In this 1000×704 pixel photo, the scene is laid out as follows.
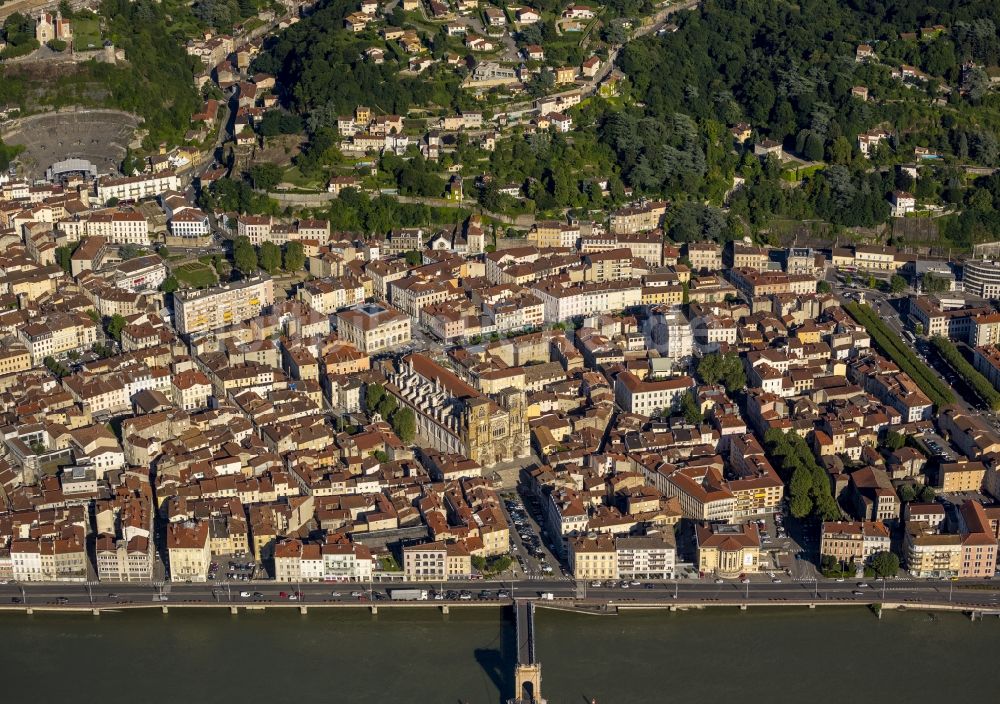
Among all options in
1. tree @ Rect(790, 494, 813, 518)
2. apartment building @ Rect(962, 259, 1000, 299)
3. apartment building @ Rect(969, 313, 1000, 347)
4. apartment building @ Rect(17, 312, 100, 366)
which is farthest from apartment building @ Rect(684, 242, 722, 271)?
apartment building @ Rect(17, 312, 100, 366)

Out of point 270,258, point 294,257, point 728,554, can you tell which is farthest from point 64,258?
point 728,554

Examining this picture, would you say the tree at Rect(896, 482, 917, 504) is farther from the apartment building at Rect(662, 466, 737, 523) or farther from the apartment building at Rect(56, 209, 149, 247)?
the apartment building at Rect(56, 209, 149, 247)

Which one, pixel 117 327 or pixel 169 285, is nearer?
pixel 117 327

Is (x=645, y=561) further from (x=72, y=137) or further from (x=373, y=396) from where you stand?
(x=72, y=137)

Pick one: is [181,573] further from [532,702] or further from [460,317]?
[460,317]

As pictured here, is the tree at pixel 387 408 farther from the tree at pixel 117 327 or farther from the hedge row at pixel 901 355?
the hedge row at pixel 901 355

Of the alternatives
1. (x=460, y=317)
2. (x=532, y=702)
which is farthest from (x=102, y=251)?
(x=532, y=702)
